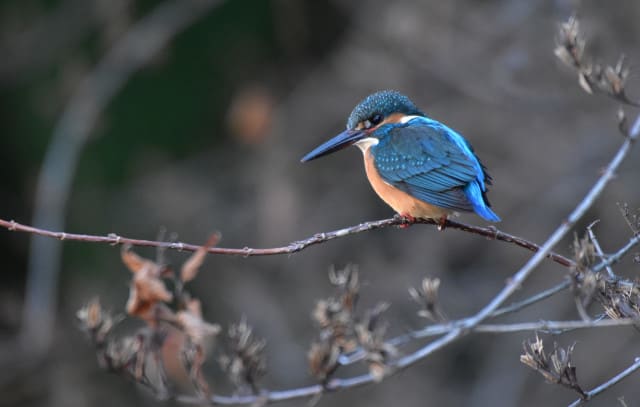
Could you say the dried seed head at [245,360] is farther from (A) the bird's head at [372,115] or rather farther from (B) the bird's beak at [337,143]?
(A) the bird's head at [372,115]

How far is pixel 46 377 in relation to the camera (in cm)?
625

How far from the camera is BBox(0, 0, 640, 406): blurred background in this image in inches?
191

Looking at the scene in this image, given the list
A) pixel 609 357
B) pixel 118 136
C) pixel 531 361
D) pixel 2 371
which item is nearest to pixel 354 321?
pixel 531 361

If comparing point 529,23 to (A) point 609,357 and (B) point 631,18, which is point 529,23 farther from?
(A) point 609,357

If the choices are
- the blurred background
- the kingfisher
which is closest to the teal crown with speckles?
the kingfisher

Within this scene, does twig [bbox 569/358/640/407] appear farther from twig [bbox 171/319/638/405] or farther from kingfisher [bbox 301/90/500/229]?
kingfisher [bbox 301/90/500/229]

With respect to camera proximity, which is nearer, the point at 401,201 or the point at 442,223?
the point at 442,223

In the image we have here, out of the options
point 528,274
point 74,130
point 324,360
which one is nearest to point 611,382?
point 528,274

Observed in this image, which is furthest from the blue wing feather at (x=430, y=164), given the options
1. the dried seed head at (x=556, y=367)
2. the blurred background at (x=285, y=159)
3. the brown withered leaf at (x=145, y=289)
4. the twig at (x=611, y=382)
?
the blurred background at (x=285, y=159)

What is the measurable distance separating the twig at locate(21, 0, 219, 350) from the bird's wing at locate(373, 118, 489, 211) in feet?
6.50

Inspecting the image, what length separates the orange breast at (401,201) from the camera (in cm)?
262

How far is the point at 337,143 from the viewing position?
9.12 feet

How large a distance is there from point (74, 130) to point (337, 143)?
233 cm

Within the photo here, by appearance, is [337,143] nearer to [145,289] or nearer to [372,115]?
[372,115]
